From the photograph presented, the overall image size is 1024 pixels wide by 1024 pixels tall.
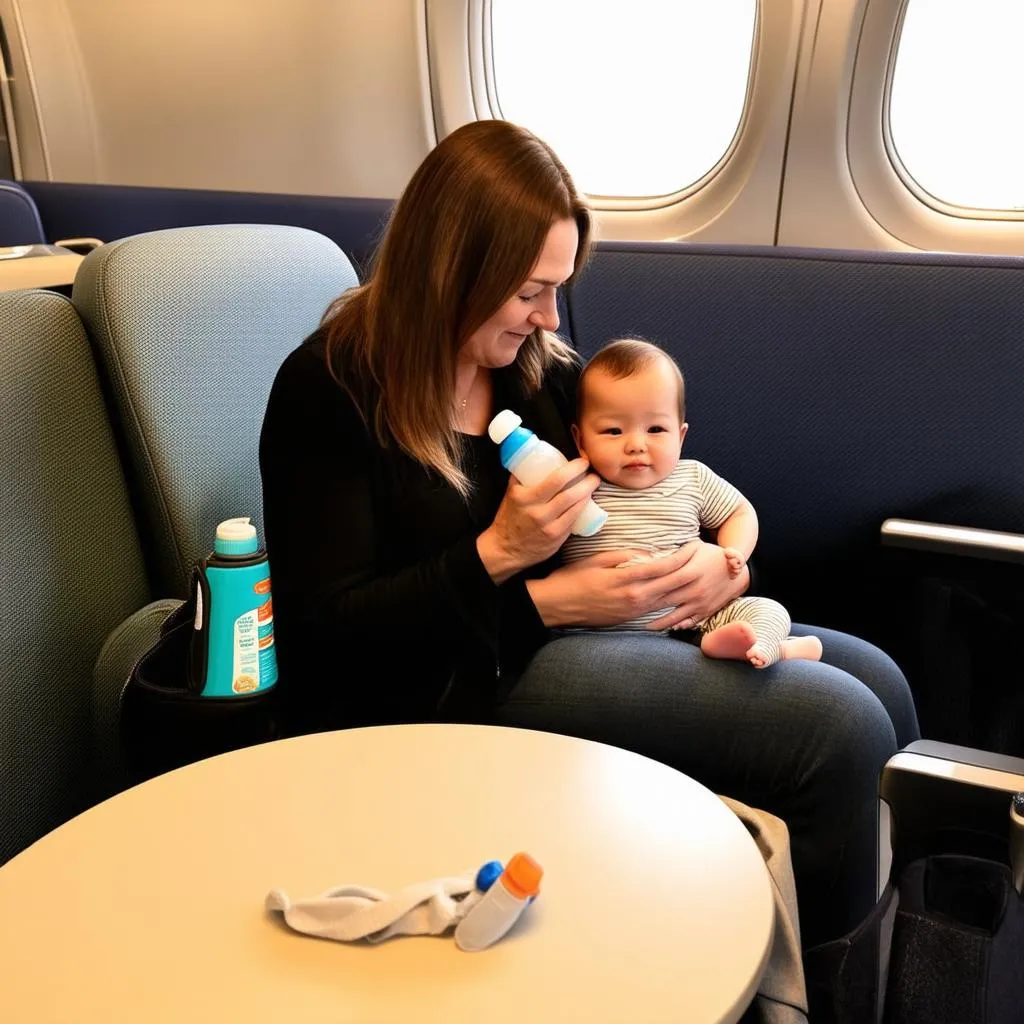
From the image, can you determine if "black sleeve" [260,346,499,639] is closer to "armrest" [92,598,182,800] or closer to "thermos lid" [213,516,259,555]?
"thermos lid" [213,516,259,555]

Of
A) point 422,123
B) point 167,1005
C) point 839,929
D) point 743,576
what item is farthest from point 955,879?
point 422,123

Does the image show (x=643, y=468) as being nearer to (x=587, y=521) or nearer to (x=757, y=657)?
(x=587, y=521)

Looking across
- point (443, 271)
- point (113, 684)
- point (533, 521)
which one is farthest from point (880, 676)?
point (113, 684)

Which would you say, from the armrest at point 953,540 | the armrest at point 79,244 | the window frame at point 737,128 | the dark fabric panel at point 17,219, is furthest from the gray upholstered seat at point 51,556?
the dark fabric panel at point 17,219

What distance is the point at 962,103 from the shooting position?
2408 millimetres

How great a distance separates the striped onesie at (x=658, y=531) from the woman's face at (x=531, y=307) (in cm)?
27

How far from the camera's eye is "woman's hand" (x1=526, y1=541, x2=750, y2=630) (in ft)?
4.68

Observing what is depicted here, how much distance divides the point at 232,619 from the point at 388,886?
0.48 meters

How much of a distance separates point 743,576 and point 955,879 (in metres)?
0.47

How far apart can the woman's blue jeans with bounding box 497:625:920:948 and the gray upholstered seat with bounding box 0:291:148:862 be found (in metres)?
0.56

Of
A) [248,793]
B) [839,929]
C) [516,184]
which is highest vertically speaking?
[516,184]

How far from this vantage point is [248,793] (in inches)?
40.1

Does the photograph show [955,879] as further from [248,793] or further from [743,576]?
[248,793]

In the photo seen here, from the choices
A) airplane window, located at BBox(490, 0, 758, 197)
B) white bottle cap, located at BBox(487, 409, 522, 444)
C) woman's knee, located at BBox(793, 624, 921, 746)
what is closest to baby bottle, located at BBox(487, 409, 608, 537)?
white bottle cap, located at BBox(487, 409, 522, 444)
